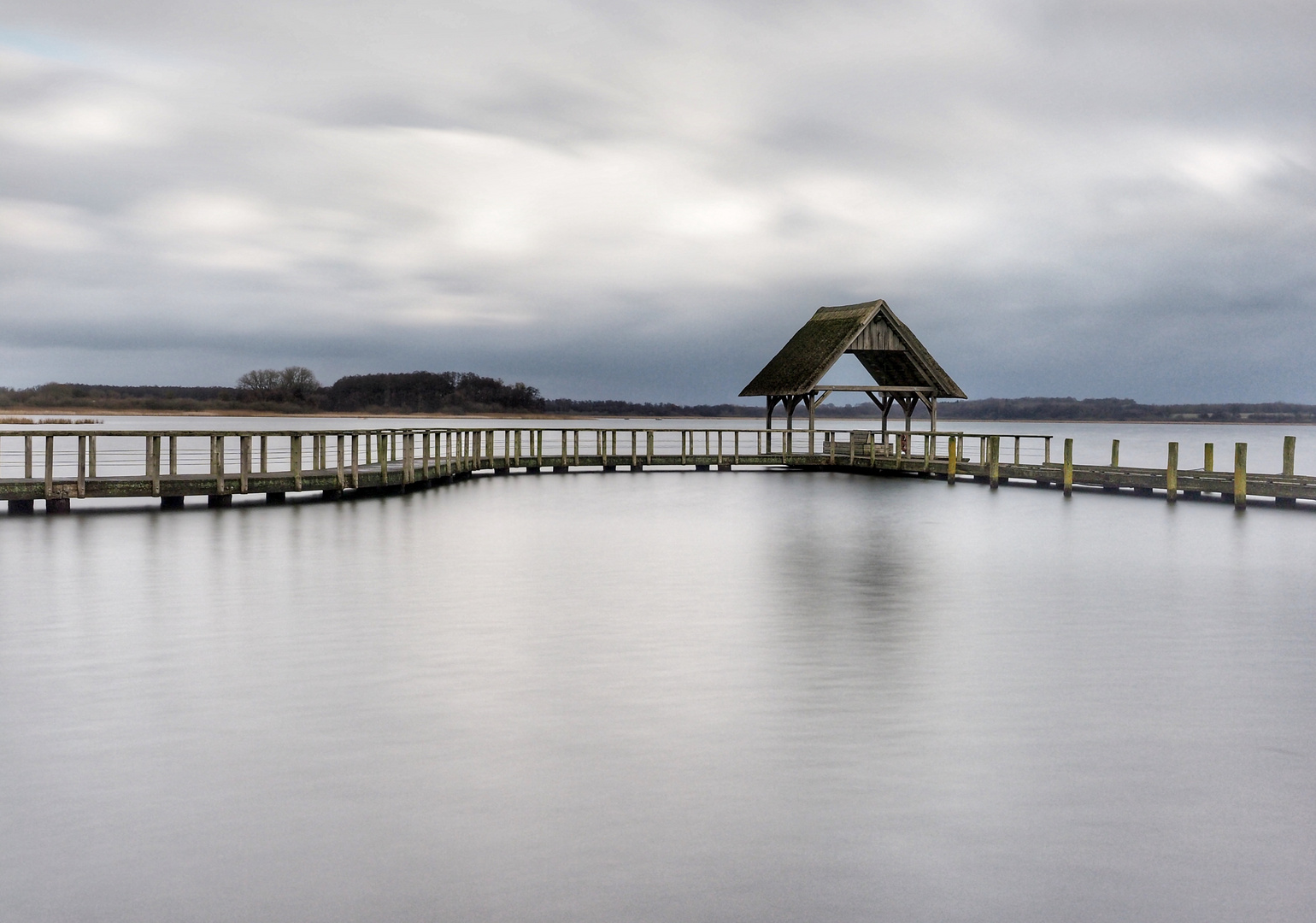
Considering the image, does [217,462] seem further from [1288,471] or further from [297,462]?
[1288,471]

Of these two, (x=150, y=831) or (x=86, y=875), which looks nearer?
(x=86, y=875)

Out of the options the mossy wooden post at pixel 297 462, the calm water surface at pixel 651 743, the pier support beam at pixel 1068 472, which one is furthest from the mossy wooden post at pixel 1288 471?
the mossy wooden post at pixel 297 462

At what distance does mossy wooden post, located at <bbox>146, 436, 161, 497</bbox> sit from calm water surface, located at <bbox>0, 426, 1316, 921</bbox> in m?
7.26

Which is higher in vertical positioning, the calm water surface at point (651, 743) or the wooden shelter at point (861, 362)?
the wooden shelter at point (861, 362)

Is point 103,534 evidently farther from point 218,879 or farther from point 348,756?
point 218,879

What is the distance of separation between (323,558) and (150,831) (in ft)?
33.5

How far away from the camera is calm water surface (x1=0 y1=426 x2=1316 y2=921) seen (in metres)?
4.53

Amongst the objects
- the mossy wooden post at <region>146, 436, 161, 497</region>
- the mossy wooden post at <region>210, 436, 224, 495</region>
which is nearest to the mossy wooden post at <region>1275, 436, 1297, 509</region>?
the mossy wooden post at <region>210, 436, 224, 495</region>

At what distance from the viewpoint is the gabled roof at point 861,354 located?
35.8m

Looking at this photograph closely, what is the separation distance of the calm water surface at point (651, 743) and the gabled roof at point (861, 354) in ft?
71.0

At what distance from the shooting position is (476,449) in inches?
1443

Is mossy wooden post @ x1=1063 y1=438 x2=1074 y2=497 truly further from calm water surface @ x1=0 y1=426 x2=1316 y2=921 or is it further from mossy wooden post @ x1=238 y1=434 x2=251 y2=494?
mossy wooden post @ x1=238 y1=434 x2=251 y2=494

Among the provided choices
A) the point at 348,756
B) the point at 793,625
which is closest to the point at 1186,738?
the point at 793,625

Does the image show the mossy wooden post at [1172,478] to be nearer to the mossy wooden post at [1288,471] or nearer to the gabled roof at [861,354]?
the mossy wooden post at [1288,471]
